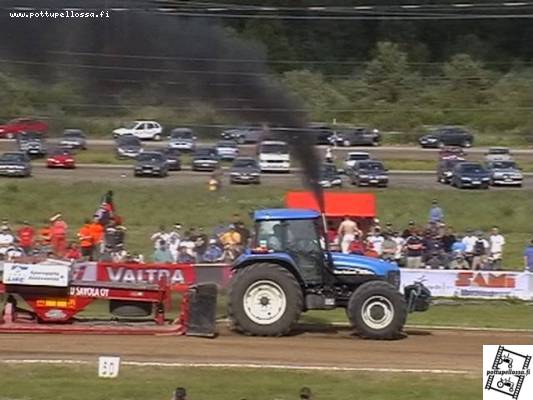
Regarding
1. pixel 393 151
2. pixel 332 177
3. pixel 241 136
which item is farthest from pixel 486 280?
pixel 393 151

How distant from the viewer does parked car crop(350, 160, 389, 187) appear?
3712 centimetres

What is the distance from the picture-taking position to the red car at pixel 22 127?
32031 millimetres

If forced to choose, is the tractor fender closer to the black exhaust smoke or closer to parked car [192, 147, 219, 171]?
the black exhaust smoke

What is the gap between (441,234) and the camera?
23.8 meters

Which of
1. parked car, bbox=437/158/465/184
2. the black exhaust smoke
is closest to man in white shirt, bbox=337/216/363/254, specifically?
the black exhaust smoke

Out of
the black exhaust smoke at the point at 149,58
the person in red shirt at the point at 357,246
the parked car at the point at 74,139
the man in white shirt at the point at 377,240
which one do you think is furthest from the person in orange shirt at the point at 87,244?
the parked car at the point at 74,139

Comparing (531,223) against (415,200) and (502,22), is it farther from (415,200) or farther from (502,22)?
(502,22)

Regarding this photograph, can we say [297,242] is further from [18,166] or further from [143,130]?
[18,166]

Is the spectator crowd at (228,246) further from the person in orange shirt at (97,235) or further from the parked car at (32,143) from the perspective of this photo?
the parked car at (32,143)

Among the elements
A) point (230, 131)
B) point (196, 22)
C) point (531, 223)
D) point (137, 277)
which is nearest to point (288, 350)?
point (137, 277)

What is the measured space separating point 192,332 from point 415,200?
21.7 meters

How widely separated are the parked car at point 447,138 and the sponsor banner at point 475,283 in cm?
1694

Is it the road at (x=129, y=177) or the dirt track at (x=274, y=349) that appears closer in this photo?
the dirt track at (x=274, y=349)

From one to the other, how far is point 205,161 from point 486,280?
14.2m
